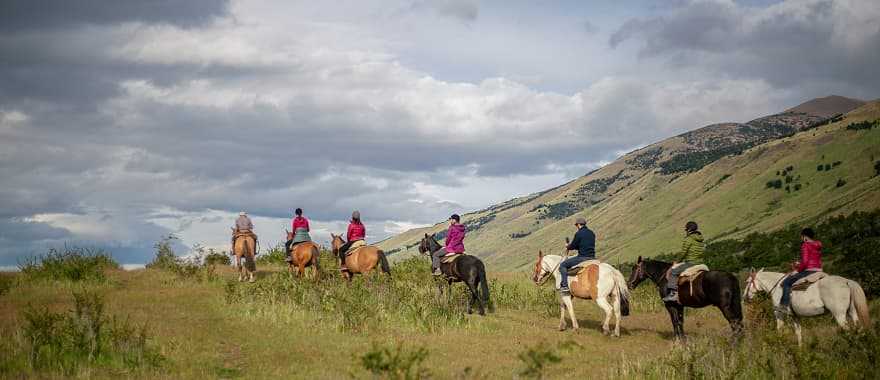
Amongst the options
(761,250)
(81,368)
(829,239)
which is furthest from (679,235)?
(81,368)

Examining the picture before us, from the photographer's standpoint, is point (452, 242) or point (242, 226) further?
point (242, 226)

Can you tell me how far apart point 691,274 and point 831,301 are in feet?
9.72

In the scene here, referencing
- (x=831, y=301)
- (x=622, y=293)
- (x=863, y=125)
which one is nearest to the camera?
(x=831, y=301)

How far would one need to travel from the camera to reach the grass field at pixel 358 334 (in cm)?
1080

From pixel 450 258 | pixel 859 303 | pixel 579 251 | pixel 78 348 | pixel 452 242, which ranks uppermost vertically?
pixel 452 242

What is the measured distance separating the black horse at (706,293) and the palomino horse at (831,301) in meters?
0.98

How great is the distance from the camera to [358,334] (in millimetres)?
14906

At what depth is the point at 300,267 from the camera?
23438mm

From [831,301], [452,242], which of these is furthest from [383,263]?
[831,301]

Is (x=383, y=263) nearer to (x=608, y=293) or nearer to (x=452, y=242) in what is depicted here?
(x=452, y=242)

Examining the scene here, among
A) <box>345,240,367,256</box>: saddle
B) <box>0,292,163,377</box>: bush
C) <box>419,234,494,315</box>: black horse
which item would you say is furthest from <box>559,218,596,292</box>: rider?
<box>0,292,163,377</box>: bush

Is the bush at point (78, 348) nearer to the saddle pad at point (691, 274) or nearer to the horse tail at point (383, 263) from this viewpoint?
the horse tail at point (383, 263)

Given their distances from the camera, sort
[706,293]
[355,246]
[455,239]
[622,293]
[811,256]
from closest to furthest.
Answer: [811,256]
[706,293]
[622,293]
[455,239]
[355,246]

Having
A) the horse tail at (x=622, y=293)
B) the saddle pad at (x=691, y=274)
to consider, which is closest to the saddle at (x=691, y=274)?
the saddle pad at (x=691, y=274)
